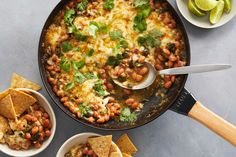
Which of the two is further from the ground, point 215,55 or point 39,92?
point 215,55

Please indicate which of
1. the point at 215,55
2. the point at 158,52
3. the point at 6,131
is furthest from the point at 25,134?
the point at 215,55

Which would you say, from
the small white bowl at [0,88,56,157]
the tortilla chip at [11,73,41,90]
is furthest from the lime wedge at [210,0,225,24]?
the tortilla chip at [11,73,41,90]

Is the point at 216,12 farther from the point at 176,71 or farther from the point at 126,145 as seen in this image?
the point at 126,145

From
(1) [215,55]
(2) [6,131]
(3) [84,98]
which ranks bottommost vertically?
(2) [6,131]

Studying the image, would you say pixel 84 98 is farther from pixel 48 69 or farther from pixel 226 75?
pixel 226 75

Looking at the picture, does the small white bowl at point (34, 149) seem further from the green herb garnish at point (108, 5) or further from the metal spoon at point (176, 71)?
the green herb garnish at point (108, 5)

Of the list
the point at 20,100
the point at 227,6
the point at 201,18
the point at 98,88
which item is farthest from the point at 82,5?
the point at 227,6

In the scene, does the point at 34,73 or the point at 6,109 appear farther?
the point at 34,73
